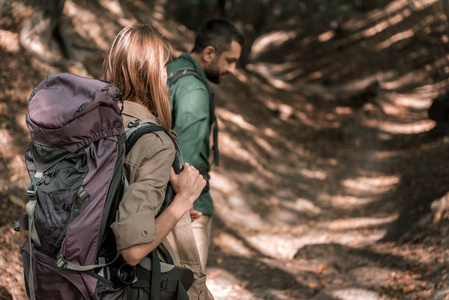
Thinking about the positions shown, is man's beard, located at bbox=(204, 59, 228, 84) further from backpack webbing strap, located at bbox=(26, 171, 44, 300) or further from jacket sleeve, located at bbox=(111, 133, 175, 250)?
backpack webbing strap, located at bbox=(26, 171, 44, 300)

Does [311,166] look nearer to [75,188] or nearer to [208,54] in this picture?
[208,54]

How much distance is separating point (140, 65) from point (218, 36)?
5.78 ft

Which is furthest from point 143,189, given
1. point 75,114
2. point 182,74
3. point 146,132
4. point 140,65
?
point 182,74

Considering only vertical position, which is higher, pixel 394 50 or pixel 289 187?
pixel 394 50

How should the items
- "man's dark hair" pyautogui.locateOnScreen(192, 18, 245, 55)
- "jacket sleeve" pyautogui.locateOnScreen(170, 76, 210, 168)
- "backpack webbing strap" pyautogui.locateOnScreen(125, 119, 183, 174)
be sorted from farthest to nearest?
"man's dark hair" pyautogui.locateOnScreen(192, 18, 245, 55) → "jacket sleeve" pyautogui.locateOnScreen(170, 76, 210, 168) → "backpack webbing strap" pyautogui.locateOnScreen(125, 119, 183, 174)

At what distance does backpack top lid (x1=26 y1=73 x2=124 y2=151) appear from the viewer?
1875mm

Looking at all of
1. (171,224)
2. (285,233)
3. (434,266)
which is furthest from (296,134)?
(171,224)

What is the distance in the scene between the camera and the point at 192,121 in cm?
336

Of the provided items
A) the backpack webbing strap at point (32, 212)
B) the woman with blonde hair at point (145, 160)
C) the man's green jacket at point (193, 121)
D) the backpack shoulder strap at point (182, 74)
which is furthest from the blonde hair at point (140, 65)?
the backpack shoulder strap at point (182, 74)

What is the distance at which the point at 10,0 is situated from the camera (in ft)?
24.7

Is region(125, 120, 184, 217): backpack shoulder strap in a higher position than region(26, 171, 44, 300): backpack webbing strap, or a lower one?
higher

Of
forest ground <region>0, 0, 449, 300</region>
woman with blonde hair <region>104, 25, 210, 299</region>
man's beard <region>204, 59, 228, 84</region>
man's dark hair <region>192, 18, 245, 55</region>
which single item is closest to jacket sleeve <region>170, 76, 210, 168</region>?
man's beard <region>204, 59, 228, 84</region>

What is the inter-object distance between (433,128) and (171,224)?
1105cm

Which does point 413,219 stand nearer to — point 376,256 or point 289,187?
point 376,256
